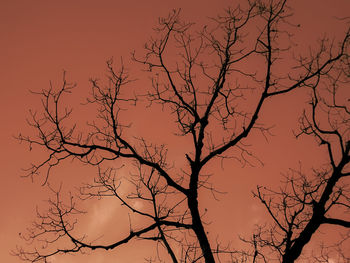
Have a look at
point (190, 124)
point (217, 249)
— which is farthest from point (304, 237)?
point (190, 124)

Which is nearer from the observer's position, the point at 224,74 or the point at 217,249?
the point at 217,249

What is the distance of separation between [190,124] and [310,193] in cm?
310

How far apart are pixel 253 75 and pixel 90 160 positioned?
436 cm

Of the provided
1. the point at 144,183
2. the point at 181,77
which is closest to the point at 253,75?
the point at 181,77

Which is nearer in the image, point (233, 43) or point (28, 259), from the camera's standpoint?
point (28, 259)

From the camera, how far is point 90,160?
970 cm

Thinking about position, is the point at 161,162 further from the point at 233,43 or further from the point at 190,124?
the point at 233,43

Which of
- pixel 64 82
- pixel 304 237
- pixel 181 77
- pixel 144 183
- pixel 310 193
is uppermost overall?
pixel 181 77

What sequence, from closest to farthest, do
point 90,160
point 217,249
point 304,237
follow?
point 304,237
point 217,249
point 90,160

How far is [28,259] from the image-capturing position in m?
9.36

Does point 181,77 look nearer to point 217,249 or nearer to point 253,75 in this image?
point 253,75

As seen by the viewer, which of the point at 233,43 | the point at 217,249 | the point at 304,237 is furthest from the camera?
the point at 233,43

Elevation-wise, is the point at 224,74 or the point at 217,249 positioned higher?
the point at 224,74

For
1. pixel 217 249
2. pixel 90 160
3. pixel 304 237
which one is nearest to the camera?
pixel 304 237
